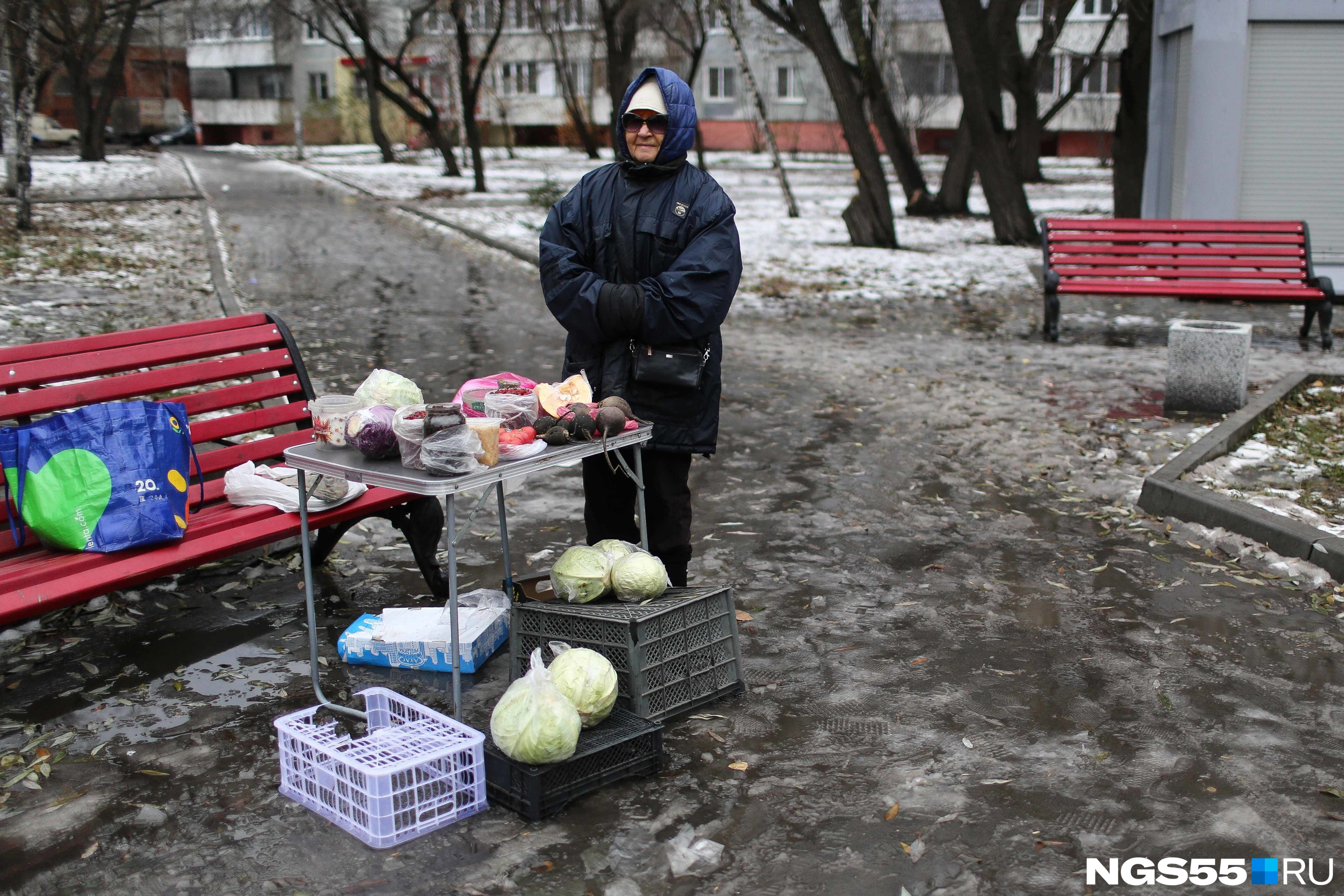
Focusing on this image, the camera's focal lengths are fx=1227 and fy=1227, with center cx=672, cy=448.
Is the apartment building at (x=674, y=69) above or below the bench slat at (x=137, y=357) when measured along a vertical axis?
above

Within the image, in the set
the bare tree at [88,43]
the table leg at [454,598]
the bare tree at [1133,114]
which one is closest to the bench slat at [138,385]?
the table leg at [454,598]

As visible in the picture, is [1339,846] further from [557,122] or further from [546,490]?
[557,122]

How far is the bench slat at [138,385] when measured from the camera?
14.7ft

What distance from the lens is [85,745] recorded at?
3.88 metres

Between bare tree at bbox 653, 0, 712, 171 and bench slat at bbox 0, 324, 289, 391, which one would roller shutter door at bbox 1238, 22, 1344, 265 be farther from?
bare tree at bbox 653, 0, 712, 171

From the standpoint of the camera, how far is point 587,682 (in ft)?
11.9

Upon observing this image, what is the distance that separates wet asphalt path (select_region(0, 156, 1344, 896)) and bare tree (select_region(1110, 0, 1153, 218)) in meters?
10.6

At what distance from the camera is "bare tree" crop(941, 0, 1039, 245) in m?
16.6

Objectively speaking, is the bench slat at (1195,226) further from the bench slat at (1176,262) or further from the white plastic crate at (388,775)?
the white plastic crate at (388,775)

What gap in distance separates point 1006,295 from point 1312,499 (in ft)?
24.8

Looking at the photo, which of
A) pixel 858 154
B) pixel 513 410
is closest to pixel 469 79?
pixel 858 154

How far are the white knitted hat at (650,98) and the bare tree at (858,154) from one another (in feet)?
43.5

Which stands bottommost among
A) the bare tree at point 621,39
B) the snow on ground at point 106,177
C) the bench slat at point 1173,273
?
the bench slat at point 1173,273

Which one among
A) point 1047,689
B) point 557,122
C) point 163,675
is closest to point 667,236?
point 1047,689
